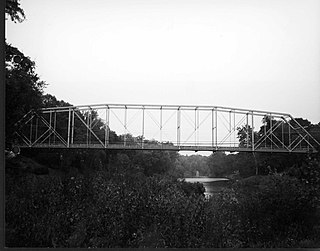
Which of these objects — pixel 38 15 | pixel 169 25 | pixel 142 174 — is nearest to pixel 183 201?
pixel 142 174

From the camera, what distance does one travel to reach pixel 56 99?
3.02m

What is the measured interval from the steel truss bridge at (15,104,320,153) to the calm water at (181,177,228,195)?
229mm

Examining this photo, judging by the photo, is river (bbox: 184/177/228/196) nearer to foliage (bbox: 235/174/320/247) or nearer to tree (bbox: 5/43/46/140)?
foliage (bbox: 235/174/320/247)

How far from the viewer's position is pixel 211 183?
115 inches

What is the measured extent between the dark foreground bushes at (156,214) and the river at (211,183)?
0.05m

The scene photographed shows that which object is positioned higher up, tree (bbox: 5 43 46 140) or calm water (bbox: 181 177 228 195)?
tree (bbox: 5 43 46 140)

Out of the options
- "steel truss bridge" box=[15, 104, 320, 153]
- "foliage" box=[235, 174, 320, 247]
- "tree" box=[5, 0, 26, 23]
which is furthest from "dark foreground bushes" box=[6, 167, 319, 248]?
"tree" box=[5, 0, 26, 23]

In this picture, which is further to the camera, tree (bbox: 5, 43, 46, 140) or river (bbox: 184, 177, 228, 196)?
tree (bbox: 5, 43, 46, 140)

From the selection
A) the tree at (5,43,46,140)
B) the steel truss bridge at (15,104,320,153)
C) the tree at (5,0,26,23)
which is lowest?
the steel truss bridge at (15,104,320,153)

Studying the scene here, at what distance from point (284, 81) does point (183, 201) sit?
1.22 m

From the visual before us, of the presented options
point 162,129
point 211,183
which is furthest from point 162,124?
point 211,183

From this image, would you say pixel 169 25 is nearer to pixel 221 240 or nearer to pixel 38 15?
pixel 38 15

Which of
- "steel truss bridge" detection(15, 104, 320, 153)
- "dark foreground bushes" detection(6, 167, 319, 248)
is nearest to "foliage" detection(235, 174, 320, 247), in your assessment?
"dark foreground bushes" detection(6, 167, 319, 248)

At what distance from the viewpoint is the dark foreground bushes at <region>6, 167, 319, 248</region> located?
2.87 m
